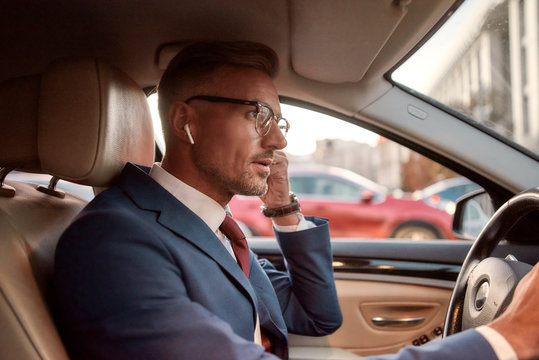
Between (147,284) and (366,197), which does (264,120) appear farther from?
(366,197)

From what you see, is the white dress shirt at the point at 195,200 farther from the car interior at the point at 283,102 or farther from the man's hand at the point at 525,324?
the man's hand at the point at 525,324

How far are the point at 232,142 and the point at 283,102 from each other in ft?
2.32

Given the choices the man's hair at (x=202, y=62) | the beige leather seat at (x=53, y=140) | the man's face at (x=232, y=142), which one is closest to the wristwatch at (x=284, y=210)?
the man's face at (x=232, y=142)

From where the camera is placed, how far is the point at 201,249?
1339mm

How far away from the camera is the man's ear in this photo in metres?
1.65

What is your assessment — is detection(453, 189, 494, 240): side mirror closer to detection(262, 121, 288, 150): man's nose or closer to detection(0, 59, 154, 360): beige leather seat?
detection(262, 121, 288, 150): man's nose

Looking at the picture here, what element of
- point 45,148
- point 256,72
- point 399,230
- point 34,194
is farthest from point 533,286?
point 399,230

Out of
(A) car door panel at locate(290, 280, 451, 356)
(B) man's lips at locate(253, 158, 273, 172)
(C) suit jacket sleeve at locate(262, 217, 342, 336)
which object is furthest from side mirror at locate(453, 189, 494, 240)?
Answer: (B) man's lips at locate(253, 158, 273, 172)

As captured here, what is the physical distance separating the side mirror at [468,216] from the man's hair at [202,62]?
124 cm

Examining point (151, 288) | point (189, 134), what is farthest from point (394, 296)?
point (151, 288)

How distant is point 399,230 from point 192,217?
6289mm

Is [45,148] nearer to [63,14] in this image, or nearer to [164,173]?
[164,173]

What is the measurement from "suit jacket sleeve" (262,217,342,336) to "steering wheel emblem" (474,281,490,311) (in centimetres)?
66

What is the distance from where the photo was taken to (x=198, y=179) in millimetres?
1594
